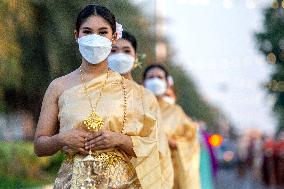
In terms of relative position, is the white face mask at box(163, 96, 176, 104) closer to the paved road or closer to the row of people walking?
the row of people walking

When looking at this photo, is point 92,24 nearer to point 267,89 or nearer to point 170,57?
point 267,89

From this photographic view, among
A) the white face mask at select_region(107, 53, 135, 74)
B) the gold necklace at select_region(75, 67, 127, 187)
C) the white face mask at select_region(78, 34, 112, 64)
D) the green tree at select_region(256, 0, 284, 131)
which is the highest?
the white face mask at select_region(78, 34, 112, 64)

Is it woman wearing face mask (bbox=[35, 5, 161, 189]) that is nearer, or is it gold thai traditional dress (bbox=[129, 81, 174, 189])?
woman wearing face mask (bbox=[35, 5, 161, 189])

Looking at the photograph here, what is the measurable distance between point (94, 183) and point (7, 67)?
912 cm

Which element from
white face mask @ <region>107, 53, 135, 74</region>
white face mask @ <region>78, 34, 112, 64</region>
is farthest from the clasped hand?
white face mask @ <region>107, 53, 135, 74</region>

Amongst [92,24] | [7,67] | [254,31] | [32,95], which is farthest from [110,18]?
[254,31]

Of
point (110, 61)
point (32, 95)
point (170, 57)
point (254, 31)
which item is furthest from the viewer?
point (170, 57)

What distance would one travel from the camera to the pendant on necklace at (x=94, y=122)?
4.34 meters

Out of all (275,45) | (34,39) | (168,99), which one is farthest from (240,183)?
(168,99)

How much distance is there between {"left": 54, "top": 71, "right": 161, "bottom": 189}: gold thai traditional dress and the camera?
4.38m

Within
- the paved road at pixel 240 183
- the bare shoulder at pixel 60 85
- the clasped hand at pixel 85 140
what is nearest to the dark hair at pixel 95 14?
the bare shoulder at pixel 60 85

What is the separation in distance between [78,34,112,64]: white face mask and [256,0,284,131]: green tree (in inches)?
568

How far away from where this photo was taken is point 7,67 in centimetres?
1330

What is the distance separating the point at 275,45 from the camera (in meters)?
21.0
